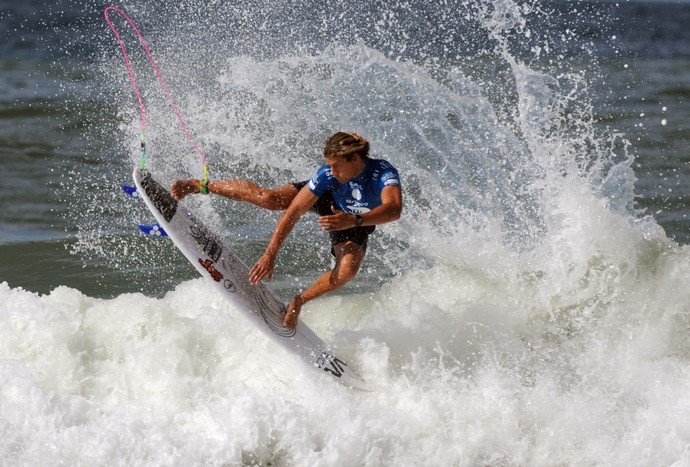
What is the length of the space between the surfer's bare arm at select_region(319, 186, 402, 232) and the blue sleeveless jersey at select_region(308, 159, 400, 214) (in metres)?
0.09

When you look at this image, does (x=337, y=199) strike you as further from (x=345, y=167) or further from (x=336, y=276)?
(x=336, y=276)

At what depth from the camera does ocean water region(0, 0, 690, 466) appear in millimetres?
6559

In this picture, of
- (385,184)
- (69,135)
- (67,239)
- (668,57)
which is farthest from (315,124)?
(668,57)

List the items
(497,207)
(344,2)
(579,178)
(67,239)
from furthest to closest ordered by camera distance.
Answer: (344,2)
(67,239)
(497,207)
(579,178)

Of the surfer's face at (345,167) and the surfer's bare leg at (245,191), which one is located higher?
the surfer's face at (345,167)

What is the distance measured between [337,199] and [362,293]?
2.58 metres

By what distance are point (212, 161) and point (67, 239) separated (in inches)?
86.9

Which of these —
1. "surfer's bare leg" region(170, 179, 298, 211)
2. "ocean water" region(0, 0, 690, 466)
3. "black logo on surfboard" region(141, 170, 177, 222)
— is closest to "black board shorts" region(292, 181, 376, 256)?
"surfer's bare leg" region(170, 179, 298, 211)

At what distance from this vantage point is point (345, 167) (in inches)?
254

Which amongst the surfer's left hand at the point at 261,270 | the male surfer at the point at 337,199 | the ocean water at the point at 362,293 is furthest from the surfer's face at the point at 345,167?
the ocean water at the point at 362,293

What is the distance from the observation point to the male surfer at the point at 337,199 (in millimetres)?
6393

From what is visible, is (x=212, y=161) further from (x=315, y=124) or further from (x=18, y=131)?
(x=18, y=131)

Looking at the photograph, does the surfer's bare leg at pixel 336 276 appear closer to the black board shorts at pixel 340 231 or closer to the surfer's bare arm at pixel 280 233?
the black board shorts at pixel 340 231

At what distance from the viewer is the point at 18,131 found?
16.4 meters
